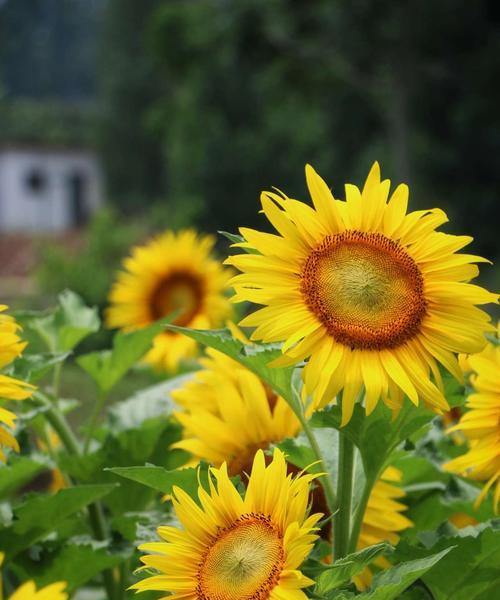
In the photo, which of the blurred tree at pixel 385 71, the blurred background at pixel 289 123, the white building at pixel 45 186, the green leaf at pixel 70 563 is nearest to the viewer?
the green leaf at pixel 70 563

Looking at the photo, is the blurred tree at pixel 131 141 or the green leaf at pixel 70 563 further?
the blurred tree at pixel 131 141

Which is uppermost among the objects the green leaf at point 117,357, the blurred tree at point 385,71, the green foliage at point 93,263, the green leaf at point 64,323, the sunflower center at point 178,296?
the blurred tree at point 385,71

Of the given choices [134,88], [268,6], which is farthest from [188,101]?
[134,88]

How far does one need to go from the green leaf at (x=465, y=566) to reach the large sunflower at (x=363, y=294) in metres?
0.13

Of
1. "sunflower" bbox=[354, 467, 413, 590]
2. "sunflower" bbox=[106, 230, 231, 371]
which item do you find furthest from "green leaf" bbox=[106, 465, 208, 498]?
"sunflower" bbox=[106, 230, 231, 371]

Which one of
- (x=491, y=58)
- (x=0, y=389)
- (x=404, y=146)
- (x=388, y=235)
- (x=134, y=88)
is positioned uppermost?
(x=134, y=88)

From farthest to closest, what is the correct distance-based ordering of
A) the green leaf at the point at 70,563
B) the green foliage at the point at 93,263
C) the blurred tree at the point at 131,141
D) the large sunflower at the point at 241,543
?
the blurred tree at the point at 131,141 → the green foliage at the point at 93,263 → the green leaf at the point at 70,563 → the large sunflower at the point at 241,543

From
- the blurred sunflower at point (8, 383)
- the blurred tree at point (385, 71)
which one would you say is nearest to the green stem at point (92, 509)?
the blurred sunflower at point (8, 383)

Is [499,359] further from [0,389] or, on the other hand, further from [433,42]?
[433,42]

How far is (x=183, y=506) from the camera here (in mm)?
860

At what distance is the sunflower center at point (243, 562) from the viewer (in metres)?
0.81

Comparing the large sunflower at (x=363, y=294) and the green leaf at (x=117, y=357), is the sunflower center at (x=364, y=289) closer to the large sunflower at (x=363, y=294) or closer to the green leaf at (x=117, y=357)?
the large sunflower at (x=363, y=294)

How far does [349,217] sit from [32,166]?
1194 inches

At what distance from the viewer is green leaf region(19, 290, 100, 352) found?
4.62ft
